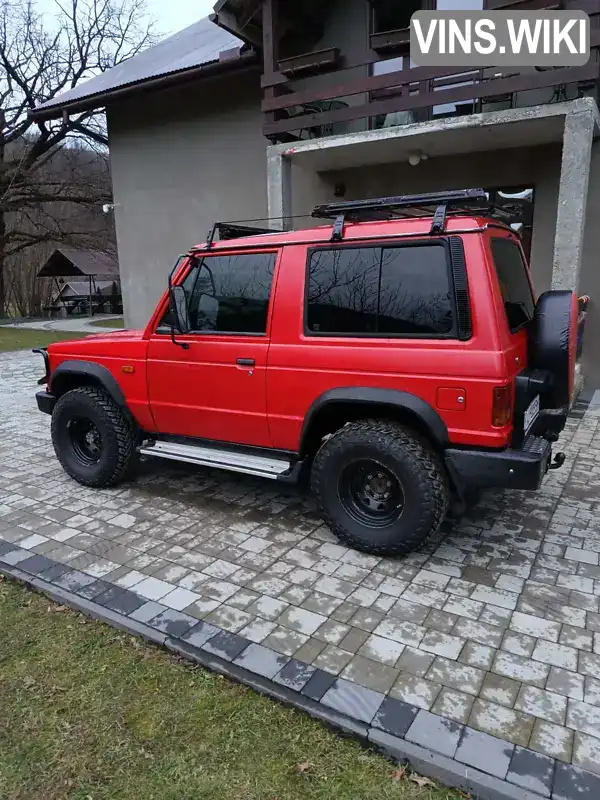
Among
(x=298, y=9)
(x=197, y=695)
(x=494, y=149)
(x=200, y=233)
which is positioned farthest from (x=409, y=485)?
(x=200, y=233)

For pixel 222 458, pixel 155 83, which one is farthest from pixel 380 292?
pixel 155 83

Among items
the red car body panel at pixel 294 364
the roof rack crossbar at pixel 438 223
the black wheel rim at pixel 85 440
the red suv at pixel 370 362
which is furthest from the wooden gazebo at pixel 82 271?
the roof rack crossbar at pixel 438 223

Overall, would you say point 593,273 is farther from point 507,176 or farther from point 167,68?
point 167,68

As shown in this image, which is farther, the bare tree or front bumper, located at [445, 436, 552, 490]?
the bare tree

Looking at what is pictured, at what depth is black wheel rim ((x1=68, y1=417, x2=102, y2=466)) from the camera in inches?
187

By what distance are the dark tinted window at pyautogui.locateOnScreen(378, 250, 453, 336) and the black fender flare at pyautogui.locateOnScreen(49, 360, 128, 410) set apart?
7.54 feet

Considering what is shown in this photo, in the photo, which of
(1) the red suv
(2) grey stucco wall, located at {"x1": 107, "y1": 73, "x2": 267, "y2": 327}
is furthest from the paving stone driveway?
(2) grey stucco wall, located at {"x1": 107, "y1": 73, "x2": 267, "y2": 327}

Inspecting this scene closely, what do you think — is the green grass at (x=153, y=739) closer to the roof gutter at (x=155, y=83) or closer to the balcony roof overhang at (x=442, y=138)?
the balcony roof overhang at (x=442, y=138)

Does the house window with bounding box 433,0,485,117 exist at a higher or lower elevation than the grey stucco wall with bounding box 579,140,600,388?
higher

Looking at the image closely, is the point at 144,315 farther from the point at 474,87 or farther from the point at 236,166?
the point at 474,87

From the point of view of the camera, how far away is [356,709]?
226 centimetres

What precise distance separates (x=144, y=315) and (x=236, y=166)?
4030 mm

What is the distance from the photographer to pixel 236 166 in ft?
35.5

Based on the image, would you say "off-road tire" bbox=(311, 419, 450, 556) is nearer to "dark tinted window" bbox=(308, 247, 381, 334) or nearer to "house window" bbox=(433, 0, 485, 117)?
"dark tinted window" bbox=(308, 247, 381, 334)
